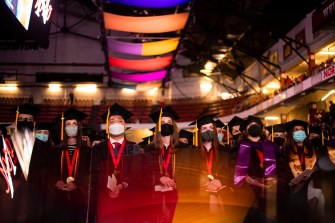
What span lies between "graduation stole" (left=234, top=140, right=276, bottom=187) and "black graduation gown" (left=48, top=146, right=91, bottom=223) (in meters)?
2.15

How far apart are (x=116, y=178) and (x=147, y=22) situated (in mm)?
8778

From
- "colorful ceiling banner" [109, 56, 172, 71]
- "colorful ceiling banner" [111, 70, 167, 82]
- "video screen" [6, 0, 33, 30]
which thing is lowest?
"video screen" [6, 0, 33, 30]

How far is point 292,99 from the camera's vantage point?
1664cm

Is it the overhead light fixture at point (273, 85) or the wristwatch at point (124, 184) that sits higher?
the overhead light fixture at point (273, 85)

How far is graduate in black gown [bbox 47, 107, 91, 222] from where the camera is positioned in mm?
5375

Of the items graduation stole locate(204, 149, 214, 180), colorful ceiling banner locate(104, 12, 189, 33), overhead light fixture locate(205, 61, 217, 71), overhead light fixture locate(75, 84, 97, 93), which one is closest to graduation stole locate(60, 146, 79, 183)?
graduation stole locate(204, 149, 214, 180)

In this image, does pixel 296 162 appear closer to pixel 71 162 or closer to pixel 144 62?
pixel 71 162

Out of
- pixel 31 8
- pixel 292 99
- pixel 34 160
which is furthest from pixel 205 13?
pixel 34 160

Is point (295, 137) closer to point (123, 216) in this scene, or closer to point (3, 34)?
point (123, 216)

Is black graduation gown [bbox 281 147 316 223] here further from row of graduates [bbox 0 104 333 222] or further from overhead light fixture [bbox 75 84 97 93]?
overhead light fixture [bbox 75 84 97 93]

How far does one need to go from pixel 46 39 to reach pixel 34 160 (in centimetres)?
288

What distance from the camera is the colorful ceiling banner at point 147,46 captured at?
48.5 ft

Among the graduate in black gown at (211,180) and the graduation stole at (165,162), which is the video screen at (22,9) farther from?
the graduate in black gown at (211,180)

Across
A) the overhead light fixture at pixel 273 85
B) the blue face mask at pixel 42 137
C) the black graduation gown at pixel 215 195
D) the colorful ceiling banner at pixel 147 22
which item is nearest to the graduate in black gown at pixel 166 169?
the black graduation gown at pixel 215 195
